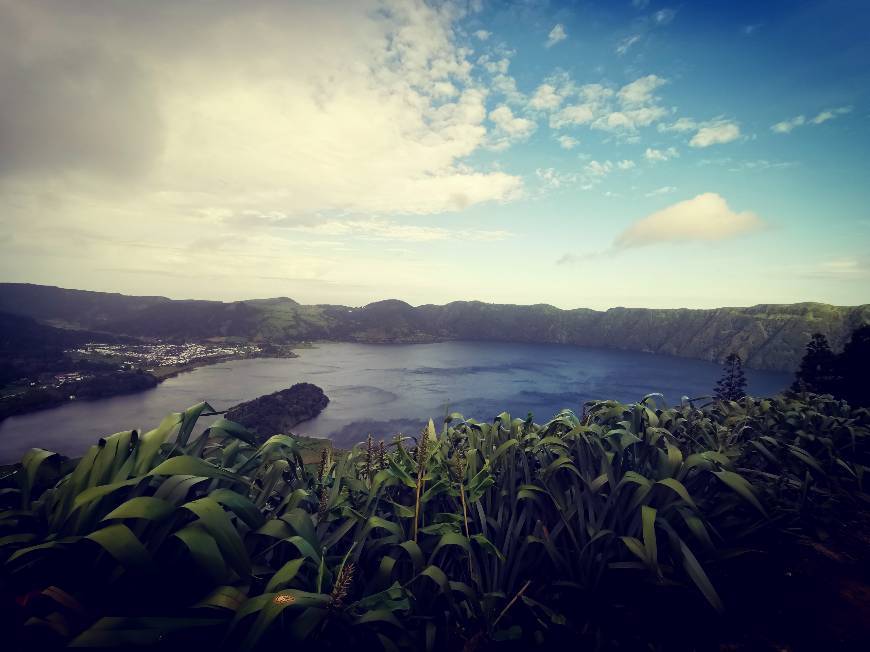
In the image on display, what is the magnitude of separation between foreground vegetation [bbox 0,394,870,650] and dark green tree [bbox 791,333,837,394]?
1454 inches

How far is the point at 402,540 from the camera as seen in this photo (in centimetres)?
242

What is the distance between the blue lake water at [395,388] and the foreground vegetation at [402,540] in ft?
122

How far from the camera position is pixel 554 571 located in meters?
2.60

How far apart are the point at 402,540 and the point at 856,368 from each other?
41.5 metres

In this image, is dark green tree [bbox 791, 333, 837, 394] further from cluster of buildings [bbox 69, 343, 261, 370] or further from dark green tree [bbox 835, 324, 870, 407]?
cluster of buildings [bbox 69, 343, 261, 370]

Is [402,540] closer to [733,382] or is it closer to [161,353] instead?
[733,382]

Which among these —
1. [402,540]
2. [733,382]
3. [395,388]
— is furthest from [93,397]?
[733,382]

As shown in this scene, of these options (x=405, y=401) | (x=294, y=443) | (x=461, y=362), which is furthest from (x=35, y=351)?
(x=294, y=443)

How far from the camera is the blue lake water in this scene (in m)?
69.5

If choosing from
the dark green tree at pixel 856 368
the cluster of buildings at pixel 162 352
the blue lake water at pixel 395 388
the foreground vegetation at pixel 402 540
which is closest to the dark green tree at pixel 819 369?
the dark green tree at pixel 856 368

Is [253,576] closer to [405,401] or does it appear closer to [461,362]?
[405,401]

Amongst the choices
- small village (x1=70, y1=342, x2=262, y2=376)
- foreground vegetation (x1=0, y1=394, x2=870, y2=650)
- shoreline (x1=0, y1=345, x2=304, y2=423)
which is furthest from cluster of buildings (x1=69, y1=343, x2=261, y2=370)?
foreground vegetation (x1=0, y1=394, x2=870, y2=650)

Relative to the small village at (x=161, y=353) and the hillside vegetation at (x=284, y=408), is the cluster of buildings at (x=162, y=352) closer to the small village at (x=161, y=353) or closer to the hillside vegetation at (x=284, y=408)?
the small village at (x=161, y=353)

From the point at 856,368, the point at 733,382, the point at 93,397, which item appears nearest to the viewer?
the point at 856,368
